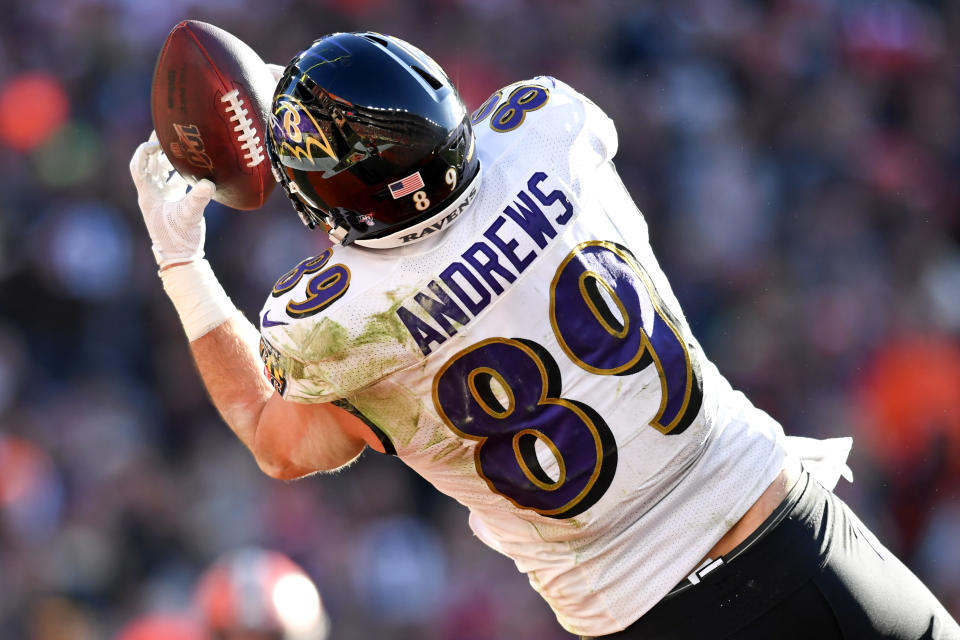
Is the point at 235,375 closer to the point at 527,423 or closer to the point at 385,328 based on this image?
the point at 385,328

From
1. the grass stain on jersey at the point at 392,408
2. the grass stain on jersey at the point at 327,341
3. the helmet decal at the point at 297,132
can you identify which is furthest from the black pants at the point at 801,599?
the helmet decal at the point at 297,132

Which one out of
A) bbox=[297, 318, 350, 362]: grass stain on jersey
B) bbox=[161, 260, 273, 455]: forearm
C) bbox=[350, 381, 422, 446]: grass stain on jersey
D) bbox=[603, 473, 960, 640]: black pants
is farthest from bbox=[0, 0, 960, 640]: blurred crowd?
bbox=[603, 473, 960, 640]: black pants

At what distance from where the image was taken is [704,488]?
234cm

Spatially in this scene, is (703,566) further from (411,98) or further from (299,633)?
(299,633)

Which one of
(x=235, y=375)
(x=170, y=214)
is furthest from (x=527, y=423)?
(x=170, y=214)

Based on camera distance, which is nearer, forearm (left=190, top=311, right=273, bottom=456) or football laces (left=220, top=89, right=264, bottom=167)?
forearm (left=190, top=311, right=273, bottom=456)

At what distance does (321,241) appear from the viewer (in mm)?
6766

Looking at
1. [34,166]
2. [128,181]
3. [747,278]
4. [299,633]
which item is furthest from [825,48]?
[299,633]

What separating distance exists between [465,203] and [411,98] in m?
0.23

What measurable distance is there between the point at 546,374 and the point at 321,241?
4706mm

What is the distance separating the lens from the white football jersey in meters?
2.21

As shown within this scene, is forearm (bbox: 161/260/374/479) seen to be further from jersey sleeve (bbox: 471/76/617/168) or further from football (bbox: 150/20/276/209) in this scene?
jersey sleeve (bbox: 471/76/617/168)

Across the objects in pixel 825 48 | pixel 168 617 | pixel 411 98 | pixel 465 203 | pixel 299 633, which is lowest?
pixel 168 617

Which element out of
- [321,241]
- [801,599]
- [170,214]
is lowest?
[321,241]
